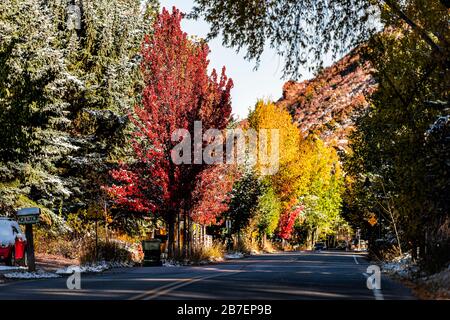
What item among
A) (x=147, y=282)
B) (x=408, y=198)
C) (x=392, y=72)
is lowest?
(x=147, y=282)

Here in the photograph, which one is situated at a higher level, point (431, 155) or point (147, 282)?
point (431, 155)

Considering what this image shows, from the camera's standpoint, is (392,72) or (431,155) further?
(392,72)

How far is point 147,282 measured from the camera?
15977 millimetres

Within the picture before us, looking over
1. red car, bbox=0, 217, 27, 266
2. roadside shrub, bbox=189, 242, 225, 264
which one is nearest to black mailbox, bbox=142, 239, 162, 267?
roadside shrub, bbox=189, 242, 225, 264

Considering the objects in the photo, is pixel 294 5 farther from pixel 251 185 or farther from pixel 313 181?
pixel 313 181

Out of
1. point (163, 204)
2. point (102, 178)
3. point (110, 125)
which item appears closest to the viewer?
point (163, 204)

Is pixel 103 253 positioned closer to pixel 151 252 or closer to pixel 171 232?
pixel 151 252

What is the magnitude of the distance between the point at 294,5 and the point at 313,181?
224 ft

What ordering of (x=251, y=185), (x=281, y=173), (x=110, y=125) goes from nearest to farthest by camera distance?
1. (x=110, y=125)
2. (x=251, y=185)
3. (x=281, y=173)

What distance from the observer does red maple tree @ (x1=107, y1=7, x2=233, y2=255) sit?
31.0m

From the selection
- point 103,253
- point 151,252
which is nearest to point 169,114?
point 151,252

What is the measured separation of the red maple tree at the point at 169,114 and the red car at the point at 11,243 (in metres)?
7.42

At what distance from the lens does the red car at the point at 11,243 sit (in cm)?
2398
